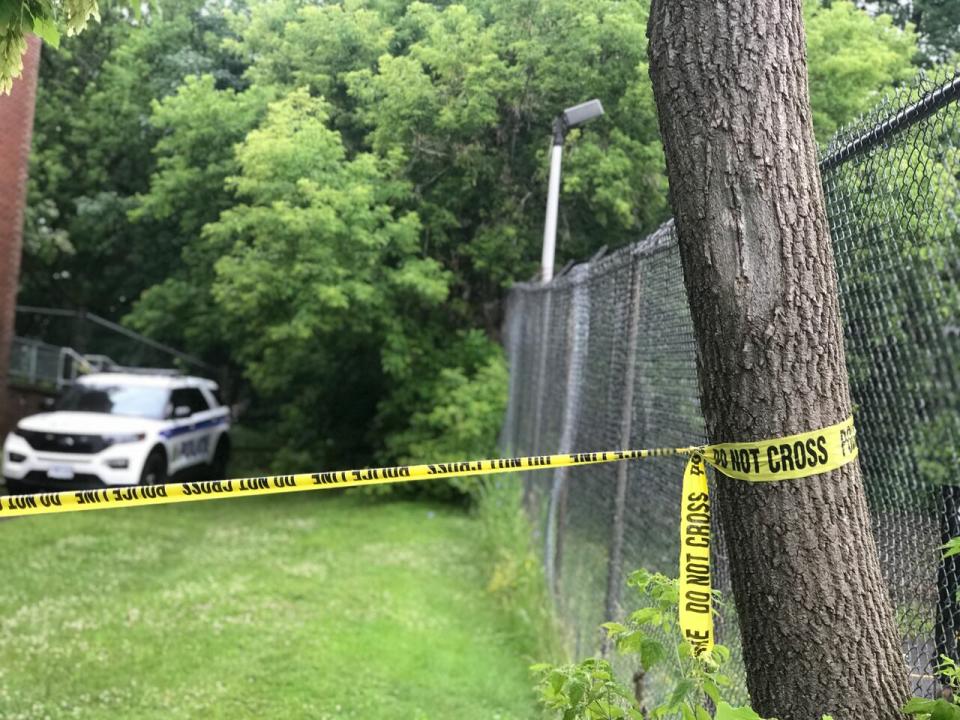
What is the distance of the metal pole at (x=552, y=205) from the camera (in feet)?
22.3

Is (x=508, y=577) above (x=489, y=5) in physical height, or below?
below

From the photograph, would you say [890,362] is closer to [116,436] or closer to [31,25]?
[31,25]

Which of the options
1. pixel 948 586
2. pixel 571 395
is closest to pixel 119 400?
pixel 571 395

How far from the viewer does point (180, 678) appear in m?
4.97

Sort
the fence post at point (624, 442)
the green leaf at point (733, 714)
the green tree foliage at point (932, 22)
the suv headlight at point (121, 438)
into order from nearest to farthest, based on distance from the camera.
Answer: the green leaf at point (733, 714), the fence post at point (624, 442), the green tree foliage at point (932, 22), the suv headlight at point (121, 438)

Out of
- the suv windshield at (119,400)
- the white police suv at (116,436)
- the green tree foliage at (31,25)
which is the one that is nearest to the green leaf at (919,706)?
the green tree foliage at (31,25)

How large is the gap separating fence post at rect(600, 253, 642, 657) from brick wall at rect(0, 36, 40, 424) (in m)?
8.88

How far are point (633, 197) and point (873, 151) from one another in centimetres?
418

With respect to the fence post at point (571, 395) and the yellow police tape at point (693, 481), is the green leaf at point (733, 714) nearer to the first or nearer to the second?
the yellow police tape at point (693, 481)

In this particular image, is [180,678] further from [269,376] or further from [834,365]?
[269,376]

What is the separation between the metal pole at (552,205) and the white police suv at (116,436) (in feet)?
17.4

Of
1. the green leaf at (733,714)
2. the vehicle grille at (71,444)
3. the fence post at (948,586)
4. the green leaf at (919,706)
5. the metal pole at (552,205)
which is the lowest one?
the vehicle grille at (71,444)

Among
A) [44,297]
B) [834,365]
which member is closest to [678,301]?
[834,365]

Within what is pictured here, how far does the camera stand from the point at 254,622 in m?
6.02
